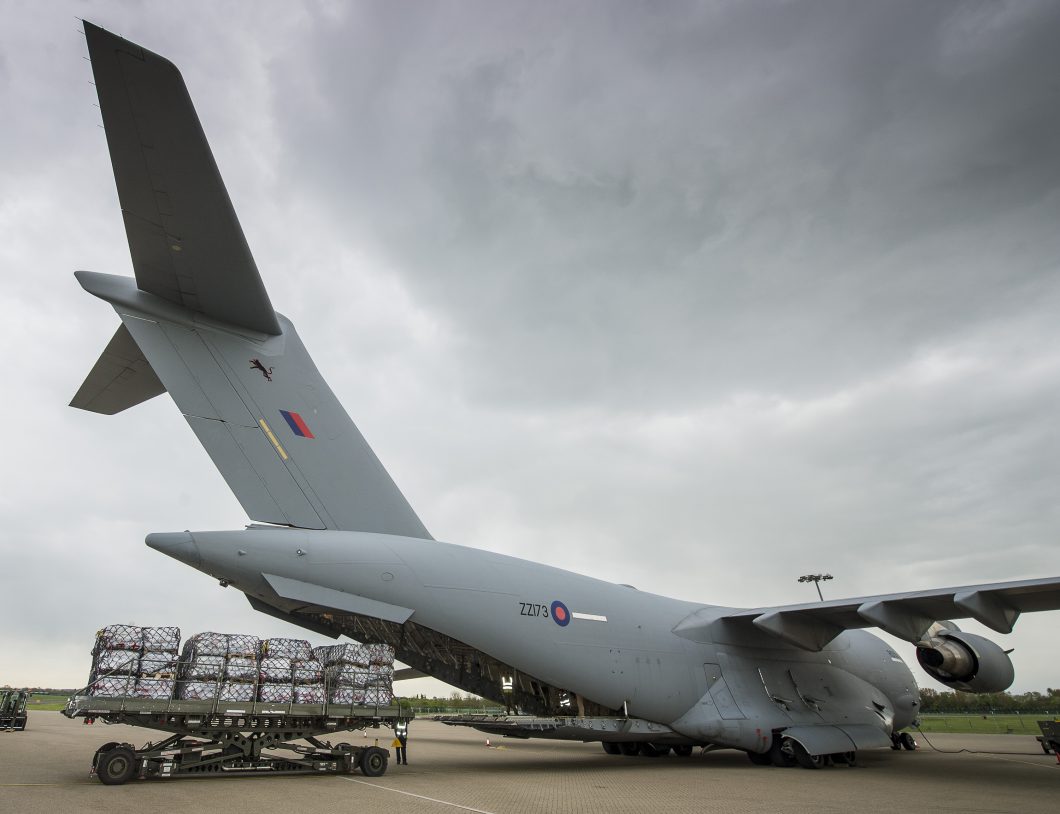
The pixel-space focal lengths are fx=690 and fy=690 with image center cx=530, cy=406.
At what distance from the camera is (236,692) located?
7.18m

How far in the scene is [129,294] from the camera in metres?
6.91

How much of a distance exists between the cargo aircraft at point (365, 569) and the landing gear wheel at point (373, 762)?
128 centimetres

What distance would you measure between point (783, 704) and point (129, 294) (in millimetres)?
11130

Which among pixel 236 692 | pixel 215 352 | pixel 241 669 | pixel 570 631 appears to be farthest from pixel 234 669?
pixel 570 631

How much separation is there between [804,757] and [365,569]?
7.50m

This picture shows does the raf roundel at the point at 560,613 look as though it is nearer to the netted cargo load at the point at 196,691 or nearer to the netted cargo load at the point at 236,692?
the netted cargo load at the point at 236,692

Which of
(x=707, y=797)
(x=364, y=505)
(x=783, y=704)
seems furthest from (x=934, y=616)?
(x=364, y=505)

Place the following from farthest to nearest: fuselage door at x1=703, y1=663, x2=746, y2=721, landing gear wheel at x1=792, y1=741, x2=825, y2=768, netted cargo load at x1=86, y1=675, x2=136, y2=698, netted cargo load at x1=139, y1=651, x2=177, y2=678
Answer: fuselage door at x1=703, y1=663, x2=746, y2=721, landing gear wheel at x1=792, y1=741, x2=825, y2=768, netted cargo load at x1=139, y1=651, x2=177, y2=678, netted cargo load at x1=86, y1=675, x2=136, y2=698

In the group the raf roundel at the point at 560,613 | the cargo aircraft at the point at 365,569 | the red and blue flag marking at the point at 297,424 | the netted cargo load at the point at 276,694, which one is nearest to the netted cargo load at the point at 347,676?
the netted cargo load at the point at 276,694

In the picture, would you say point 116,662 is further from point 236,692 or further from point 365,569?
point 365,569

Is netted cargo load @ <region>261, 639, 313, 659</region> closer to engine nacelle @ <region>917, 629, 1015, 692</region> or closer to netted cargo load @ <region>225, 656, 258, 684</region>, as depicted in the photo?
netted cargo load @ <region>225, 656, 258, 684</region>

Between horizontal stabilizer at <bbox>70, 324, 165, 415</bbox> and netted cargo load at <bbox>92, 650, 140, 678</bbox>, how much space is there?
2712 mm

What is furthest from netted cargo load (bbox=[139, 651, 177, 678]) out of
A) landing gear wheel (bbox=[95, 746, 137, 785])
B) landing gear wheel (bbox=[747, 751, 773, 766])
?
landing gear wheel (bbox=[747, 751, 773, 766])

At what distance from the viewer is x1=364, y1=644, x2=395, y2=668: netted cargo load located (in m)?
8.04
